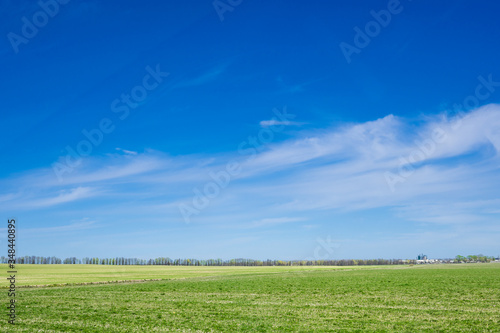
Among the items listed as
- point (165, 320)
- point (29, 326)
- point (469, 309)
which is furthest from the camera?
point (469, 309)

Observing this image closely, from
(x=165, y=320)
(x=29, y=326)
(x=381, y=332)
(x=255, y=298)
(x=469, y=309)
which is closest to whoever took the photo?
(x=381, y=332)

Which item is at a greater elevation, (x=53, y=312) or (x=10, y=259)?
(x=10, y=259)

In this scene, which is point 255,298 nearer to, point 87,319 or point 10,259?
point 87,319

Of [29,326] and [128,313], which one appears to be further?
[128,313]

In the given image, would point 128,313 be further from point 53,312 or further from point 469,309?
point 469,309

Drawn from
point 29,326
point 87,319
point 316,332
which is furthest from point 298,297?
point 29,326

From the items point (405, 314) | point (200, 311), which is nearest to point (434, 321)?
point (405, 314)

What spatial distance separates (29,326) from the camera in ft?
68.4

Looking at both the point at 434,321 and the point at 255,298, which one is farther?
the point at 255,298

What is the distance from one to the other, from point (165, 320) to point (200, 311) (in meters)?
3.88

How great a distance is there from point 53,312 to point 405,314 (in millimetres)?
22526

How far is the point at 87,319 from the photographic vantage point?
2303cm

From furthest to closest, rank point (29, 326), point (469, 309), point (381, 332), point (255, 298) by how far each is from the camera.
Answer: point (255, 298) → point (469, 309) → point (29, 326) → point (381, 332)

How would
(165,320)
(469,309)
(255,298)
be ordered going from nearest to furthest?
(165,320)
(469,309)
(255,298)
